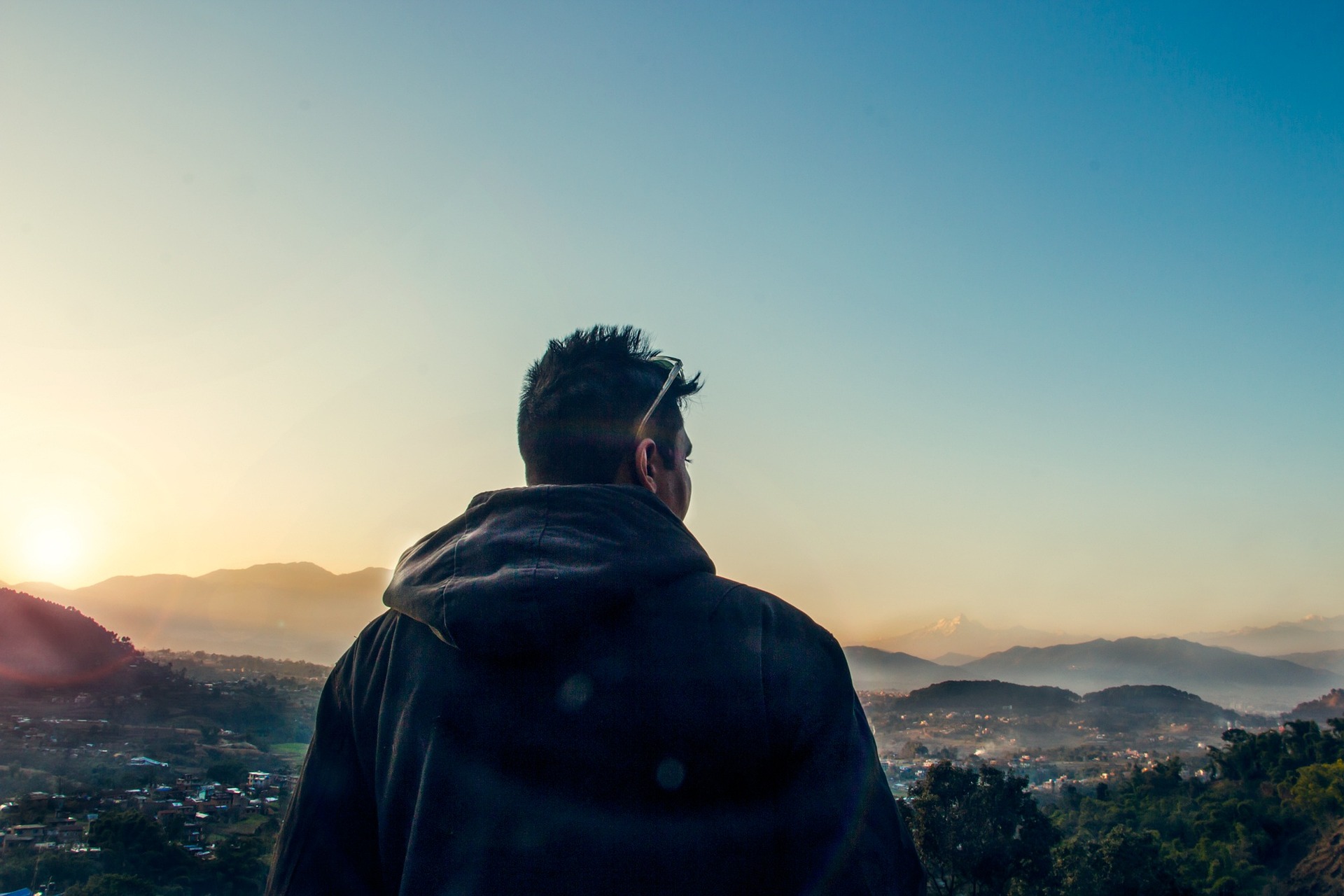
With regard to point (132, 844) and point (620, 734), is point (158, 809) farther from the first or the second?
point (620, 734)

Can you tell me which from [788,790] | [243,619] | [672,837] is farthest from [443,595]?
[243,619]

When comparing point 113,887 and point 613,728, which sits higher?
point 613,728

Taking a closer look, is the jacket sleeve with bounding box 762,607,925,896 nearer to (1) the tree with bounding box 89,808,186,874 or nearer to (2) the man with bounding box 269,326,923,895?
(2) the man with bounding box 269,326,923,895

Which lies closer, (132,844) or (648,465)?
(648,465)

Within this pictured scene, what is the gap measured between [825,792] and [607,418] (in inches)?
33.7

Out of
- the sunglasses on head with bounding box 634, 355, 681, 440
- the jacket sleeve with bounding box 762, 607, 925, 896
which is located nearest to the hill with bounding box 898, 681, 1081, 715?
the sunglasses on head with bounding box 634, 355, 681, 440

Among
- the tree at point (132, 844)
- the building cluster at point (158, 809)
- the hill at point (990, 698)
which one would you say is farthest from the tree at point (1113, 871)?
the hill at point (990, 698)

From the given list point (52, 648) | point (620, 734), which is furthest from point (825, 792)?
point (52, 648)

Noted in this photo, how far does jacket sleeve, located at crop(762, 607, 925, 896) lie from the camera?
3.49 feet

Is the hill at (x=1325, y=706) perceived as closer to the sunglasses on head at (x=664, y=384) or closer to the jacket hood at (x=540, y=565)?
the sunglasses on head at (x=664, y=384)

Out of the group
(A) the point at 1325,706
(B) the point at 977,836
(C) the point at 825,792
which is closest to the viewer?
(C) the point at 825,792

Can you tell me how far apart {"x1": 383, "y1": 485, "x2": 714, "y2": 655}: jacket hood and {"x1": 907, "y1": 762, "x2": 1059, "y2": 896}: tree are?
68.9 ft

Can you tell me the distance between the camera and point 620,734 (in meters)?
1.10

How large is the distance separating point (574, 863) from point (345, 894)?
561mm
